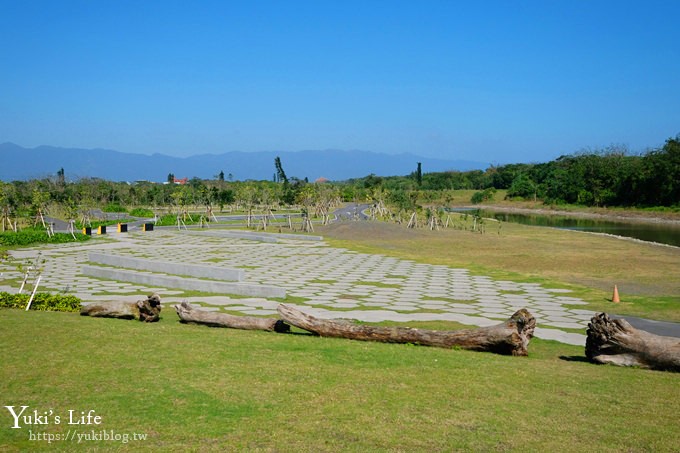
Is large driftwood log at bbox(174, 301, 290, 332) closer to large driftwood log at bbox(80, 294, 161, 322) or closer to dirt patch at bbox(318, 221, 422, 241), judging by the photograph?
large driftwood log at bbox(80, 294, 161, 322)

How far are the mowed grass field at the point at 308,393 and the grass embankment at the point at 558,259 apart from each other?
5970 mm

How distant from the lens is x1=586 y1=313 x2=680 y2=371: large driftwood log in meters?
6.63

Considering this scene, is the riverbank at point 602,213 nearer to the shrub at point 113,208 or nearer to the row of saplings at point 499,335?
the shrub at point 113,208

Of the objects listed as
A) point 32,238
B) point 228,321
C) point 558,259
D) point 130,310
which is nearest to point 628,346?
point 228,321

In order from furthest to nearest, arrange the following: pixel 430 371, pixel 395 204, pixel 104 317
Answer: pixel 395 204, pixel 104 317, pixel 430 371

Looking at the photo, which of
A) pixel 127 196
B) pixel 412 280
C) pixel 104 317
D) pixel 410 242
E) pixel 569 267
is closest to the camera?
pixel 104 317

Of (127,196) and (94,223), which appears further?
(127,196)

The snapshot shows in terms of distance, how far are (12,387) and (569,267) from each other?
16804 millimetres

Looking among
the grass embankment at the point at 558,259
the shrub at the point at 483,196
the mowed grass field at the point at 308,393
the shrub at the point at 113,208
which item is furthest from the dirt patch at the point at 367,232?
the shrub at the point at 483,196

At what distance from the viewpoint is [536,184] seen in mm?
78375

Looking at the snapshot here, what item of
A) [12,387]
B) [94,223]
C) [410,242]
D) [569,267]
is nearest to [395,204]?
[410,242]

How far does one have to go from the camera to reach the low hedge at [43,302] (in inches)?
387

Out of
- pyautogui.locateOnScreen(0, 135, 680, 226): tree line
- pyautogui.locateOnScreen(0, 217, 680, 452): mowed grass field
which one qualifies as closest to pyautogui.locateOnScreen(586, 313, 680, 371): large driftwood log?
pyautogui.locateOnScreen(0, 217, 680, 452): mowed grass field

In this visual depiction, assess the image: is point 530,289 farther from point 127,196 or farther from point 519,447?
point 127,196
